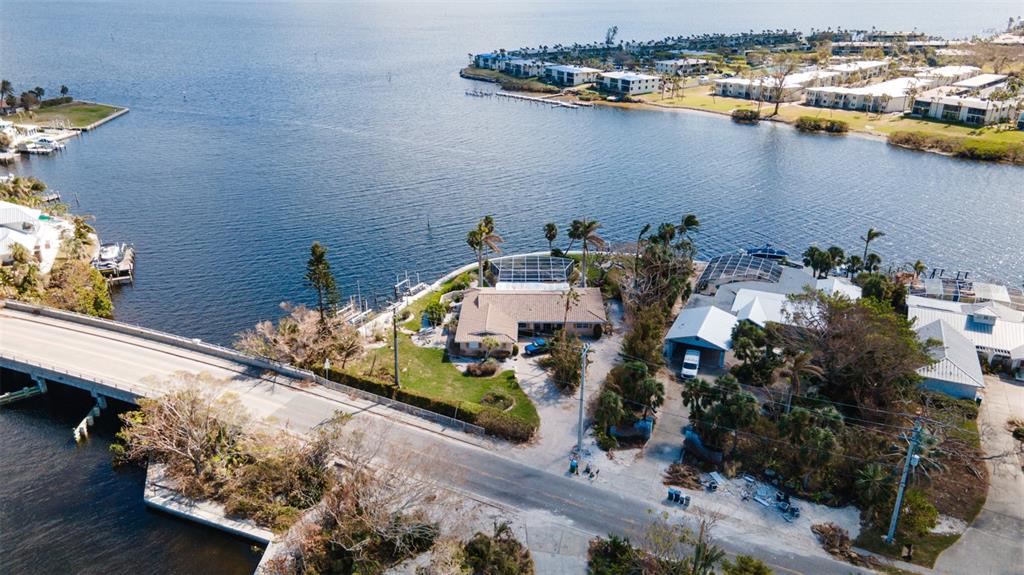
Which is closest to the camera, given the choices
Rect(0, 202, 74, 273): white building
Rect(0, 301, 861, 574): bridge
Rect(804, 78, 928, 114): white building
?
Rect(0, 301, 861, 574): bridge

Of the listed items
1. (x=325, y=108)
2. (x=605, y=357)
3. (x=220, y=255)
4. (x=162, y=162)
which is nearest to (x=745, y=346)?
(x=605, y=357)

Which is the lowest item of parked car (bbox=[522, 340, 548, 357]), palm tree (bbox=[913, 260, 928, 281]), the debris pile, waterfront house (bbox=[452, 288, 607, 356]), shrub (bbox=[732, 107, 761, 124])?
the debris pile

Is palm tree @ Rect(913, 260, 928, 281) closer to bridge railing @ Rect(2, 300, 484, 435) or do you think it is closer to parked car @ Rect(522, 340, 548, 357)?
parked car @ Rect(522, 340, 548, 357)

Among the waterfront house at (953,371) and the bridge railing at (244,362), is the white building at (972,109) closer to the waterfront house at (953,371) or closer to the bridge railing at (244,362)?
the waterfront house at (953,371)

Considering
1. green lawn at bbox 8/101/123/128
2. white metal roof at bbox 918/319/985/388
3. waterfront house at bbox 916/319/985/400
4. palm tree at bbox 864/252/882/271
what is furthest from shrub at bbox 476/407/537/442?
green lawn at bbox 8/101/123/128

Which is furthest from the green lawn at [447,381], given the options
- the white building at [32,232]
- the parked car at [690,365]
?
the white building at [32,232]

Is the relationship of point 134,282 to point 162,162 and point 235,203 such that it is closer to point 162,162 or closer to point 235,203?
point 235,203
